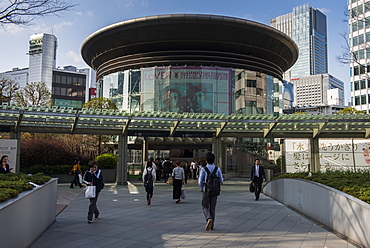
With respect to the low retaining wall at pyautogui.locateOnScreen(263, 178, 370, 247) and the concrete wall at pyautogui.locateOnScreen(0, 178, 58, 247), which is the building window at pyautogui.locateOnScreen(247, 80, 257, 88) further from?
the concrete wall at pyautogui.locateOnScreen(0, 178, 58, 247)

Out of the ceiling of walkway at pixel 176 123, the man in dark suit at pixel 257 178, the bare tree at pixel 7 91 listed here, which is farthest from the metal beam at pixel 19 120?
the bare tree at pixel 7 91

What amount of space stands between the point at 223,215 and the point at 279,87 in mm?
30779

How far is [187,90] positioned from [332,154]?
1661 centimetres

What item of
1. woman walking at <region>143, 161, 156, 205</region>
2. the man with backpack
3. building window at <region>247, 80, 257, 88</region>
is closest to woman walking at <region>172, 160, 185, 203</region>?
woman walking at <region>143, 161, 156, 205</region>

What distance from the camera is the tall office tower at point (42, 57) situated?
143m

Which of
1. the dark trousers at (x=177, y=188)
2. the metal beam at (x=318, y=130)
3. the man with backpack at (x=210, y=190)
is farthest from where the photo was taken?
the metal beam at (x=318, y=130)

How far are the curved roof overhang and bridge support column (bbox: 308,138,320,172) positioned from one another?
14877 millimetres

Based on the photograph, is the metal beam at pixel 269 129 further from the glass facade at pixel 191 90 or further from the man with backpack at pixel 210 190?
the man with backpack at pixel 210 190

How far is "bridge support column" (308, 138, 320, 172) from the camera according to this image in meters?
21.2

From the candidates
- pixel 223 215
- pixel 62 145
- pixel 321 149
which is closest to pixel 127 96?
pixel 62 145

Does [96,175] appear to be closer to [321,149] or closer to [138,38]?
[321,149]

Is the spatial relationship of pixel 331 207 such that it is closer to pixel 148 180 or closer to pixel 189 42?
pixel 148 180

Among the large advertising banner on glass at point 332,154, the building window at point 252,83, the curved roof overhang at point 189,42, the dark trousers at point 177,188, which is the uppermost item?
the curved roof overhang at point 189,42

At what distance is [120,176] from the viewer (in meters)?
21.8
